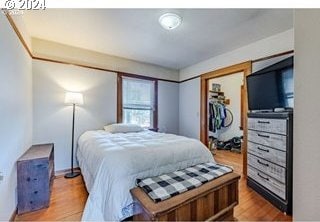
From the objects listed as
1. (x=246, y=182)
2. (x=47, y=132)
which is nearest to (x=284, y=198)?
(x=246, y=182)

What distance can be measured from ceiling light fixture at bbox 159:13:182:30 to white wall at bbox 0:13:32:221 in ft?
5.25

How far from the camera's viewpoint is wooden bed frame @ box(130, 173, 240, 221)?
4.22ft

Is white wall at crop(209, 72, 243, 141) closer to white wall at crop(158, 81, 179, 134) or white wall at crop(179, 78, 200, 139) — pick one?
white wall at crop(179, 78, 200, 139)

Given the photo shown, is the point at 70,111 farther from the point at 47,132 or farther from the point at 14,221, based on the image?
the point at 14,221

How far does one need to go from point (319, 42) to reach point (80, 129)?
342 cm

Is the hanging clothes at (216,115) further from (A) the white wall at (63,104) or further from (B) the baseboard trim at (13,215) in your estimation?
(B) the baseboard trim at (13,215)

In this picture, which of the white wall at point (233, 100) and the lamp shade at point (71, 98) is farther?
the white wall at point (233, 100)

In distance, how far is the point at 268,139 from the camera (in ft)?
7.01

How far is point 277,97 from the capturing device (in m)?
2.20

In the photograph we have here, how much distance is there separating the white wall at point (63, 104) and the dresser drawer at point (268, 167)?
8.68 feet

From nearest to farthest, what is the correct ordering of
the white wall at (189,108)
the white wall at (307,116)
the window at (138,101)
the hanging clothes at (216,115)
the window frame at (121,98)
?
the white wall at (307,116) < the window frame at (121,98) < the window at (138,101) < the white wall at (189,108) < the hanging clothes at (216,115)

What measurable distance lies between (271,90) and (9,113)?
305cm

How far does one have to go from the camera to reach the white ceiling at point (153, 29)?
2.06 metres

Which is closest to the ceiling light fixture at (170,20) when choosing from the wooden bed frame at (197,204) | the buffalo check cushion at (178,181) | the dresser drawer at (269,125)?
the dresser drawer at (269,125)
